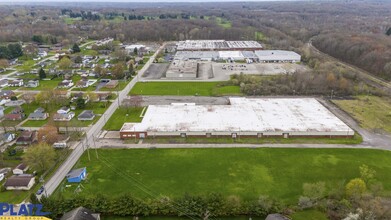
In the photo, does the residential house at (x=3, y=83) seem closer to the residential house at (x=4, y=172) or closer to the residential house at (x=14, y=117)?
the residential house at (x=14, y=117)

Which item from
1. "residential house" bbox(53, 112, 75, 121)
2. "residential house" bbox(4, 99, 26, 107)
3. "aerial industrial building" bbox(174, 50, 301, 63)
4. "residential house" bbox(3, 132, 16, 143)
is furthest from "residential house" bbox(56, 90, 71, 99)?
"aerial industrial building" bbox(174, 50, 301, 63)

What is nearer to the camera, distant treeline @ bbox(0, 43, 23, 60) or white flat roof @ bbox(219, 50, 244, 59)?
distant treeline @ bbox(0, 43, 23, 60)

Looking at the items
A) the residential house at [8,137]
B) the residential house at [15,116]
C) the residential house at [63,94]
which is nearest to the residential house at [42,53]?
the residential house at [63,94]

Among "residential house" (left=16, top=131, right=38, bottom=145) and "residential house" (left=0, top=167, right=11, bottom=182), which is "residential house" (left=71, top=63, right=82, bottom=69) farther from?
"residential house" (left=0, top=167, right=11, bottom=182)

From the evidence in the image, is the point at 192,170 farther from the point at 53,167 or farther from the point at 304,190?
the point at 53,167

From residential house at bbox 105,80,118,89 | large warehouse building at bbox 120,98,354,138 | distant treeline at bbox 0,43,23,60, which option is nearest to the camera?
large warehouse building at bbox 120,98,354,138
